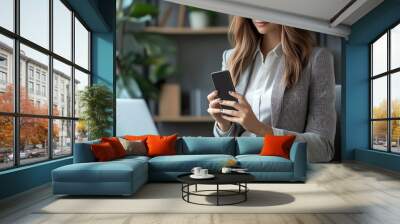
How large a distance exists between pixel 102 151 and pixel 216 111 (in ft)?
11.6

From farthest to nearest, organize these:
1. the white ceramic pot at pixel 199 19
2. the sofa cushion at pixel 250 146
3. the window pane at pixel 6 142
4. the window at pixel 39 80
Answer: the white ceramic pot at pixel 199 19, the sofa cushion at pixel 250 146, the window at pixel 39 80, the window pane at pixel 6 142

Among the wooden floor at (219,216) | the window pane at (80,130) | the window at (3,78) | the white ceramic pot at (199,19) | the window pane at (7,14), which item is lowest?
the wooden floor at (219,216)

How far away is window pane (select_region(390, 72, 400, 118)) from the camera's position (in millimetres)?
6988

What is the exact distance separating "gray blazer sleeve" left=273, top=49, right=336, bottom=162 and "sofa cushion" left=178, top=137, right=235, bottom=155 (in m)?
4.40

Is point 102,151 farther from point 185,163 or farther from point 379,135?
point 379,135

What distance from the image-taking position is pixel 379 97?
800 centimetres

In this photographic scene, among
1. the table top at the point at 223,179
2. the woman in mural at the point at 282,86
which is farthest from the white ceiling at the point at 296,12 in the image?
the table top at the point at 223,179

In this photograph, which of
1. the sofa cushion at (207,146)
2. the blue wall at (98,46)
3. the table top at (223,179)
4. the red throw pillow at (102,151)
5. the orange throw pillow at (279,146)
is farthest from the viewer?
the sofa cushion at (207,146)

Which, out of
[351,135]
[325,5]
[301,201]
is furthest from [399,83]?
[325,5]

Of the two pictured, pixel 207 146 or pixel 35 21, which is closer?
pixel 35 21

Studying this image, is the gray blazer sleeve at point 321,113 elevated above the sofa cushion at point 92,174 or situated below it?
above

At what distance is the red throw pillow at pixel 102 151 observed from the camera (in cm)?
490

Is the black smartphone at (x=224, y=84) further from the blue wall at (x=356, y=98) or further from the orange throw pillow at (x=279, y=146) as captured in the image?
the blue wall at (x=356, y=98)

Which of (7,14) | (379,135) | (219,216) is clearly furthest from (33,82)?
(379,135)
